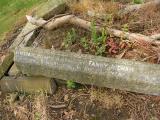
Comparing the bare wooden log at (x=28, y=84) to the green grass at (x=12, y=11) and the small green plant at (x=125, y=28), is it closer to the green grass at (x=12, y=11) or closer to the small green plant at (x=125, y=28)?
the small green plant at (x=125, y=28)

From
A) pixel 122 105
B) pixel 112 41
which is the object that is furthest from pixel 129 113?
pixel 112 41

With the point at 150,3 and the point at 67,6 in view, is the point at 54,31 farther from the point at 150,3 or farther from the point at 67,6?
the point at 150,3

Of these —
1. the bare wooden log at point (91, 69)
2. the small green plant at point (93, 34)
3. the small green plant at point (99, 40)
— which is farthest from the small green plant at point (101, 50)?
the bare wooden log at point (91, 69)

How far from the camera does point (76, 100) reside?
4414mm

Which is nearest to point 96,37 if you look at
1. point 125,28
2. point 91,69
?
point 125,28

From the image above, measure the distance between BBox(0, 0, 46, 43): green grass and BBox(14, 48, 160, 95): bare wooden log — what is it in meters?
2.03

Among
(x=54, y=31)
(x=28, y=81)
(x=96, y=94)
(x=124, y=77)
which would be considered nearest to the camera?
(x=124, y=77)

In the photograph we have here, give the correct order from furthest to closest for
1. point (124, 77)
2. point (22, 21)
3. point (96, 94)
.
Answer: point (22, 21)
point (96, 94)
point (124, 77)

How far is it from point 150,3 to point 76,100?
146 cm

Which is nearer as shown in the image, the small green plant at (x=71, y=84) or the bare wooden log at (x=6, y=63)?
the small green plant at (x=71, y=84)

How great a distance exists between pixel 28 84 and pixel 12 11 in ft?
9.92

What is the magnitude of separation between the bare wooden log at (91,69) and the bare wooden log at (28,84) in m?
0.13

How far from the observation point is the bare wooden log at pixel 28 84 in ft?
14.8

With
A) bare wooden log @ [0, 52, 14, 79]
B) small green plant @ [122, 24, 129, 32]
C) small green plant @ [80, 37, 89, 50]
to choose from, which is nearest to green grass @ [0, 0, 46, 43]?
bare wooden log @ [0, 52, 14, 79]
